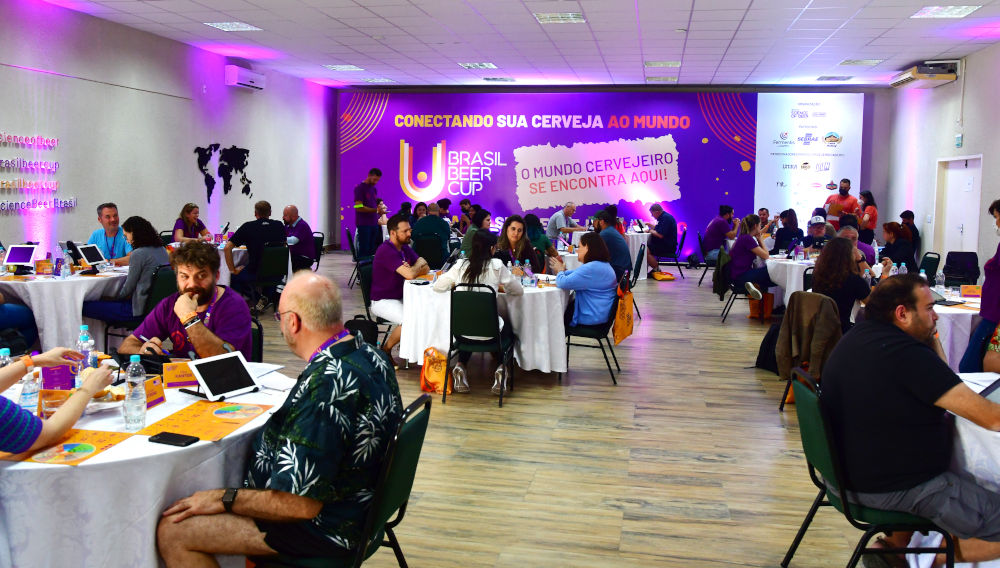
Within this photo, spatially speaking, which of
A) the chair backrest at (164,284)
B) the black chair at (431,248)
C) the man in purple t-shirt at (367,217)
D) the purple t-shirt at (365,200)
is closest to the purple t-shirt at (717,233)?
the black chair at (431,248)

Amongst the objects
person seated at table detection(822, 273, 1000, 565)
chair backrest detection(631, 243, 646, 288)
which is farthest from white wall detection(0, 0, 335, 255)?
person seated at table detection(822, 273, 1000, 565)

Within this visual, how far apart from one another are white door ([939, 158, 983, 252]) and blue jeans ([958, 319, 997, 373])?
292 inches

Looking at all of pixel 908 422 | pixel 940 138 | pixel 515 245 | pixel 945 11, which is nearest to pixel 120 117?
pixel 515 245

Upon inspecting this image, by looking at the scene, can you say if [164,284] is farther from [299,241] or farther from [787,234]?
[787,234]

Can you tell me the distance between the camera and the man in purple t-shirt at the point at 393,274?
641 centimetres

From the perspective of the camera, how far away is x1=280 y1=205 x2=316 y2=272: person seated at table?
996 centimetres

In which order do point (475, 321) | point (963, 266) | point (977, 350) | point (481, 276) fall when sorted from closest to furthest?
point (977, 350) < point (475, 321) < point (481, 276) < point (963, 266)

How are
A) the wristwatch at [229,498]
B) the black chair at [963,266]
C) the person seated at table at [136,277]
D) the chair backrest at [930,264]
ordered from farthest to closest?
the chair backrest at [930,264] < the black chair at [963,266] < the person seated at table at [136,277] < the wristwatch at [229,498]

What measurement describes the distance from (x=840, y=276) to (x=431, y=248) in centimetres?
553

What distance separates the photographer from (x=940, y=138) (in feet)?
40.2

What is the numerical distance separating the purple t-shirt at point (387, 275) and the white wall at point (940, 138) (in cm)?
828

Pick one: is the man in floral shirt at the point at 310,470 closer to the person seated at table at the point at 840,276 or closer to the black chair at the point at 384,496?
the black chair at the point at 384,496

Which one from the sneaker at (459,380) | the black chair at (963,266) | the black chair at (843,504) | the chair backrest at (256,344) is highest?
→ the black chair at (963,266)

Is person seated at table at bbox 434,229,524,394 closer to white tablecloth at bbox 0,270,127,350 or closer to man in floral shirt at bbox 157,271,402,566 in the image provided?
white tablecloth at bbox 0,270,127,350
